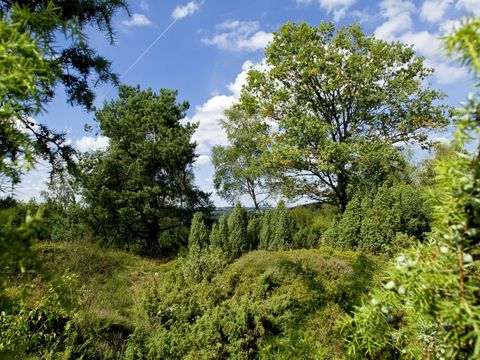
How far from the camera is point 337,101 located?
12172 mm

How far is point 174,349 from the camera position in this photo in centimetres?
383

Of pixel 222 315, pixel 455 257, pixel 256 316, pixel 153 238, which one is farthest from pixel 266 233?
pixel 455 257

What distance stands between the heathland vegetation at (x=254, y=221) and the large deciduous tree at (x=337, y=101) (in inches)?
2.7

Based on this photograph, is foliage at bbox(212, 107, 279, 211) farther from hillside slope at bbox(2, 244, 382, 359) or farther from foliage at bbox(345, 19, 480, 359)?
foliage at bbox(345, 19, 480, 359)

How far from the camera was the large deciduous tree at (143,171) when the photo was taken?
48.9ft

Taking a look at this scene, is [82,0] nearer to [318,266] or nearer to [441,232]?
[441,232]

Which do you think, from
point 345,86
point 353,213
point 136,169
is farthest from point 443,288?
point 136,169

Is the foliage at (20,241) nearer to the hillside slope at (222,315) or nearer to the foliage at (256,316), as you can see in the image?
the hillside slope at (222,315)

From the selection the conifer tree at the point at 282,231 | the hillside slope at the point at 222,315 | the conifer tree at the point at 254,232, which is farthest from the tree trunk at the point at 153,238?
the hillside slope at the point at 222,315

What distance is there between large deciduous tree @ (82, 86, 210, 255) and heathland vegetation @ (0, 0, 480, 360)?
0.30ft

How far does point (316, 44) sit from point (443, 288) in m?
12.6

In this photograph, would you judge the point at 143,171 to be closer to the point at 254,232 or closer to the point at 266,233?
the point at 254,232

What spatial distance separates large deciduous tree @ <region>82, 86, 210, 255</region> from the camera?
14.9m

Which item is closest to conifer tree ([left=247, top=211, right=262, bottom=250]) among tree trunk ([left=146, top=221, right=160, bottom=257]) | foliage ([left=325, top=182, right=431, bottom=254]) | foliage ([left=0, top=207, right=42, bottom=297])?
foliage ([left=325, top=182, right=431, bottom=254])
